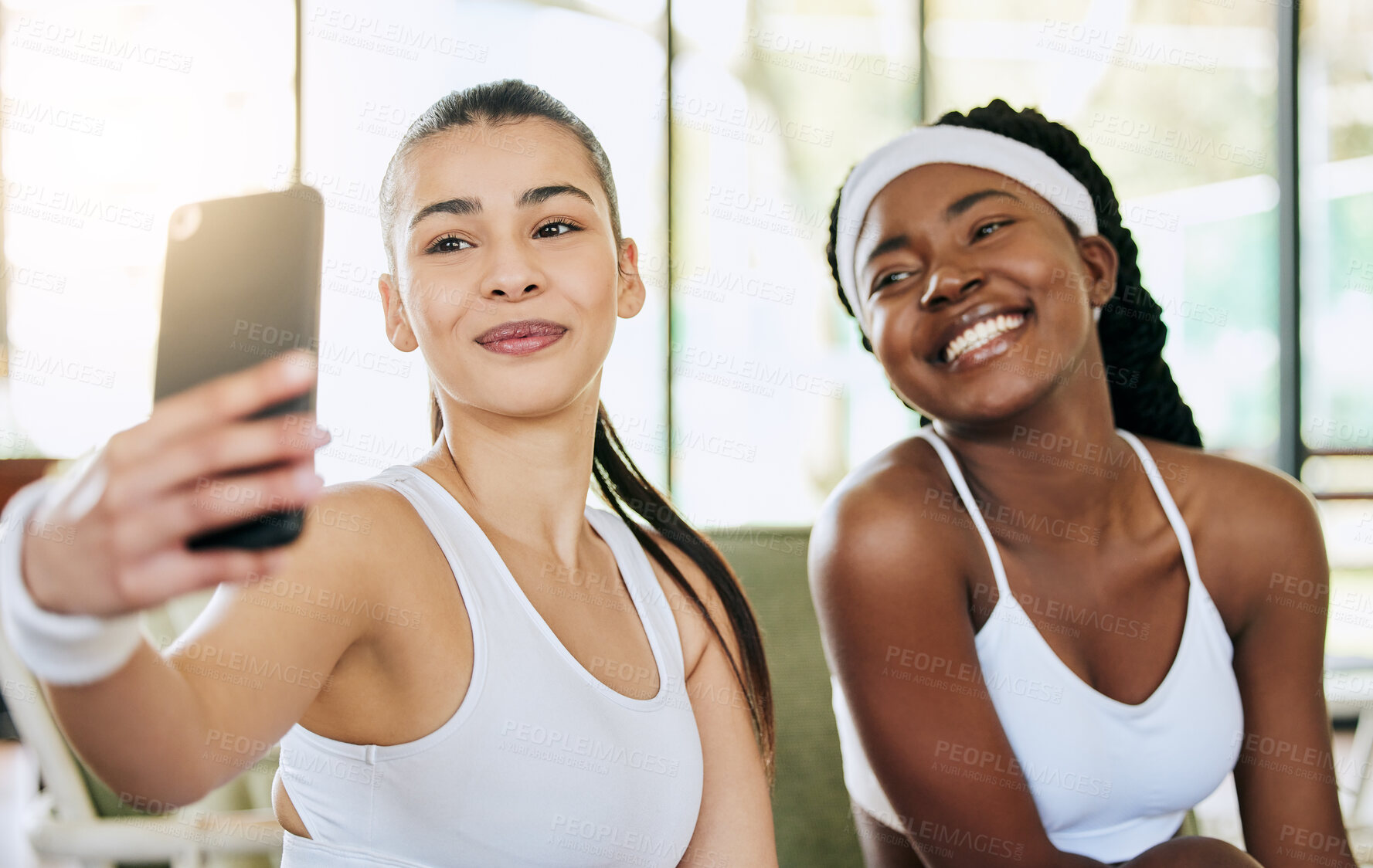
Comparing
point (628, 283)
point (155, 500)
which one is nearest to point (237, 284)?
point (155, 500)

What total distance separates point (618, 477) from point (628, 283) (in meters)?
0.26

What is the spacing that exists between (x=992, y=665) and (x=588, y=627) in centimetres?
58

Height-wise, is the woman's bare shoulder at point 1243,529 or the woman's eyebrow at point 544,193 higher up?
the woman's eyebrow at point 544,193

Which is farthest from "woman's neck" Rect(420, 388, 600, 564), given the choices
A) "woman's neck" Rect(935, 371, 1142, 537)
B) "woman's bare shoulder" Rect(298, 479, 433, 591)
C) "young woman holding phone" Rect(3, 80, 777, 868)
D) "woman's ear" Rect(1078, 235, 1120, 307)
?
"woman's ear" Rect(1078, 235, 1120, 307)

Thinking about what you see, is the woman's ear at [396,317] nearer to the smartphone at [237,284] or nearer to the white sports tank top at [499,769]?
the white sports tank top at [499,769]

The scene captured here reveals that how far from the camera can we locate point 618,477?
1.37 meters

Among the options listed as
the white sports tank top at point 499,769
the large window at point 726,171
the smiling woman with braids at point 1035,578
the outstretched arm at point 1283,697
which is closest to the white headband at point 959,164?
the smiling woman with braids at point 1035,578

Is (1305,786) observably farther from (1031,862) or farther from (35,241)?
(35,241)

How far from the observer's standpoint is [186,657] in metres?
0.73

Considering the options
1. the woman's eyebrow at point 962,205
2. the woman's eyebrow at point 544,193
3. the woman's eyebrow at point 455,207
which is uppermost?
the woman's eyebrow at point 962,205

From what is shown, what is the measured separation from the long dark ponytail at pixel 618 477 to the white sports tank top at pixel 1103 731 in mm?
186

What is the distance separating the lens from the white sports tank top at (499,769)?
925 millimetres

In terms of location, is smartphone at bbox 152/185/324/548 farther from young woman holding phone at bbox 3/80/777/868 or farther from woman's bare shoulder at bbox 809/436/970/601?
woman's bare shoulder at bbox 809/436/970/601

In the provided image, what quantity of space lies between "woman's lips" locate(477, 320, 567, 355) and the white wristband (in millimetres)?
510
